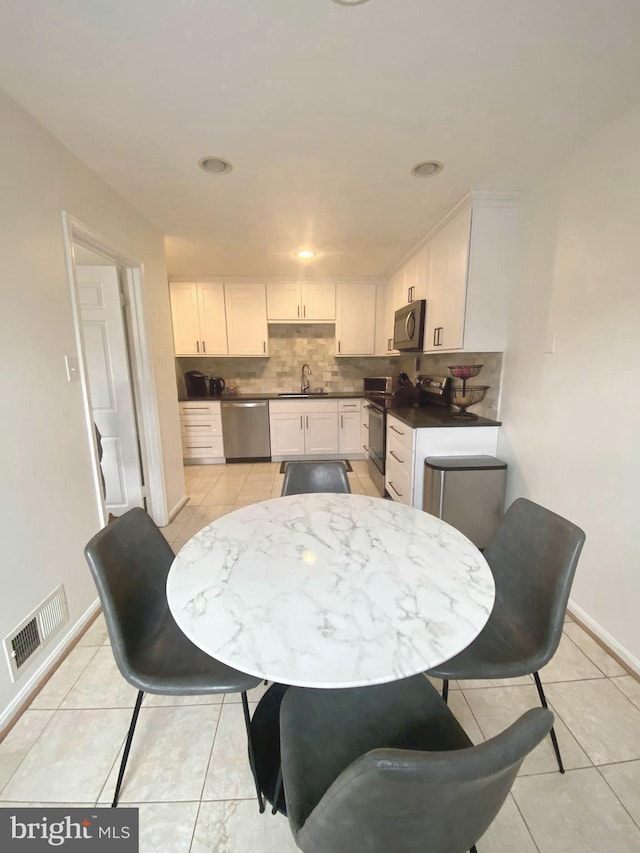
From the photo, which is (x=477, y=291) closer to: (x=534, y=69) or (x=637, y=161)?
(x=637, y=161)

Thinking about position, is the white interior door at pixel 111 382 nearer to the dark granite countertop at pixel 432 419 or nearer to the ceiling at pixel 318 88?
the ceiling at pixel 318 88

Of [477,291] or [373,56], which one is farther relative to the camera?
[477,291]

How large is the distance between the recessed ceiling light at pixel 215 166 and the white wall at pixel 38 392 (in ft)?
2.07

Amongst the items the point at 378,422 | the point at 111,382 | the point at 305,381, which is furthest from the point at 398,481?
the point at 305,381

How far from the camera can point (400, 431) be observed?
2.89 m

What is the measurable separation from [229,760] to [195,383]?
401cm

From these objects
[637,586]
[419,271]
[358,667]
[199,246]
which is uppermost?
[199,246]

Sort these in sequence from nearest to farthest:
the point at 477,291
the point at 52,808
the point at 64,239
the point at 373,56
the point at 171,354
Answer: the point at 52,808, the point at 373,56, the point at 64,239, the point at 477,291, the point at 171,354

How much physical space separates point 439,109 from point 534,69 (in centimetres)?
35

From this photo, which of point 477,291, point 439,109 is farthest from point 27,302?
point 477,291

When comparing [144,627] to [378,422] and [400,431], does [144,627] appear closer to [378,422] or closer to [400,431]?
[400,431]

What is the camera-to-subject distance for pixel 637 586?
5.05 ft

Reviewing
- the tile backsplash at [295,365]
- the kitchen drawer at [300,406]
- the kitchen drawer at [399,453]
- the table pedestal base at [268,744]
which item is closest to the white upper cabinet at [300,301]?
the tile backsplash at [295,365]

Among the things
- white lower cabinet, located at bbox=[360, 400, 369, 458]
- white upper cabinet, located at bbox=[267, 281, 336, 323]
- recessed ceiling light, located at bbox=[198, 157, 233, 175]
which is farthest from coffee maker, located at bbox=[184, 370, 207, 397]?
recessed ceiling light, located at bbox=[198, 157, 233, 175]
